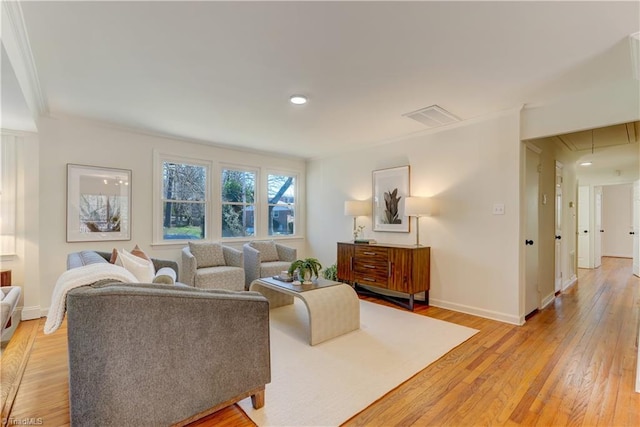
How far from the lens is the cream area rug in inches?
73.2

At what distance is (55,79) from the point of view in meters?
2.66

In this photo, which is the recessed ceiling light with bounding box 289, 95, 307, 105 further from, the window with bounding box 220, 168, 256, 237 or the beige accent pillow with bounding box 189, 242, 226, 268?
the beige accent pillow with bounding box 189, 242, 226, 268

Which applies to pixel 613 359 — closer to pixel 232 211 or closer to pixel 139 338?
pixel 139 338

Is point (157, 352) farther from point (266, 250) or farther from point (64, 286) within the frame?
point (266, 250)

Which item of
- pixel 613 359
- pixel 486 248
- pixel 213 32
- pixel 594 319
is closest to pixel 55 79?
pixel 213 32

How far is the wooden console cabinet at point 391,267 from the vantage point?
3.84 meters

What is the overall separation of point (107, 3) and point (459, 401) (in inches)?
124

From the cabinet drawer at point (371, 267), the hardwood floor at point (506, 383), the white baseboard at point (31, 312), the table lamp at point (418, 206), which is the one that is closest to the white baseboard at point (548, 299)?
the hardwood floor at point (506, 383)

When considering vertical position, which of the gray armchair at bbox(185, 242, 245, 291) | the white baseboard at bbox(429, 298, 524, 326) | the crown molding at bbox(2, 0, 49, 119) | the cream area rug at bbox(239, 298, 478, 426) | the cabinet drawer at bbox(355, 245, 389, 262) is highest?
the crown molding at bbox(2, 0, 49, 119)

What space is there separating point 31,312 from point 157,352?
10.2 feet

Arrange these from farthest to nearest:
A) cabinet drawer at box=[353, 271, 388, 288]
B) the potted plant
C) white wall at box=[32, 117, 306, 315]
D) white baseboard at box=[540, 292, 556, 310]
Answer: cabinet drawer at box=[353, 271, 388, 288], white baseboard at box=[540, 292, 556, 310], white wall at box=[32, 117, 306, 315], the potted plant

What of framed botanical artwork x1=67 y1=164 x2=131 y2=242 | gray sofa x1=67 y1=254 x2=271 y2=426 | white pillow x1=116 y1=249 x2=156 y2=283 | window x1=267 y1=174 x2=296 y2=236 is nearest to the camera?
gray sofa x1=67 y1=254 x2=271 y2=426

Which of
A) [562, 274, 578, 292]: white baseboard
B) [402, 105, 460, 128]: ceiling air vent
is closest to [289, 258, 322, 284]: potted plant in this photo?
[402, 105, 460, 128]: ceiling air vent

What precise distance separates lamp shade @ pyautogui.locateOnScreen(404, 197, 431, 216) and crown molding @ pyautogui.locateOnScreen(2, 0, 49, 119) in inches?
148
